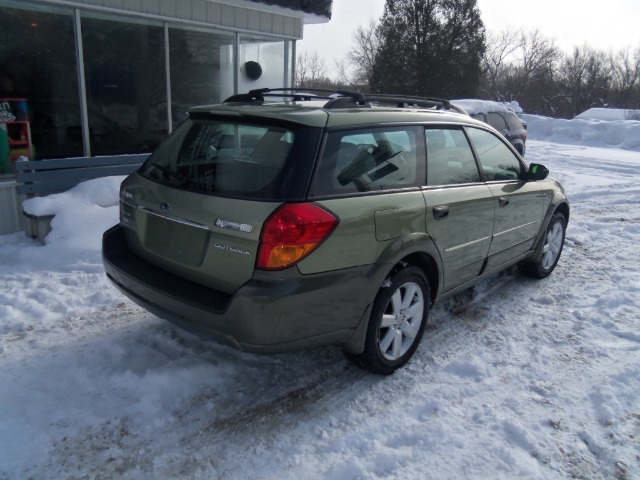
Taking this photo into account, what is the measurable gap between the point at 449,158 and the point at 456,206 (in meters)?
0.41

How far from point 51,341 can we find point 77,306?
64 centimetres

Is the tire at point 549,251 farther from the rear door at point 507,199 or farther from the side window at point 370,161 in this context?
the side window at point 370,161

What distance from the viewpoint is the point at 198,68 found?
28.2 ft

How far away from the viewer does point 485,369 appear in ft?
11.9

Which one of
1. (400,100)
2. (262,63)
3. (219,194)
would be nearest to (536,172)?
(400,100)

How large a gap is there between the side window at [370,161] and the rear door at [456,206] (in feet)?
0.55

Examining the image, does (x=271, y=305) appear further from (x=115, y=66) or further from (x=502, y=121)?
(x=502, y=121)

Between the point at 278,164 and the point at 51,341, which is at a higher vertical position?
the point at 278,164

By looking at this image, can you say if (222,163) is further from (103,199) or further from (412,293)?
(103,199)

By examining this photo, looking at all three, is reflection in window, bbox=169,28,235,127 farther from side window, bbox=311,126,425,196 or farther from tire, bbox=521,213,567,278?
tire, bbox=521,213,567,278

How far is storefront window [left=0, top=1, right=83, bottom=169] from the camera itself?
21.6 feet

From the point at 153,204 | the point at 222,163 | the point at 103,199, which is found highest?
the point at 222,163

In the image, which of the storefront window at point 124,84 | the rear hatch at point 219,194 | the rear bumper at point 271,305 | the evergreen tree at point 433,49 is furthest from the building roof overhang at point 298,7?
the evergreen tree at point 433,49

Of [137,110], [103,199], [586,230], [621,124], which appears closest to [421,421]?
[103,199]
